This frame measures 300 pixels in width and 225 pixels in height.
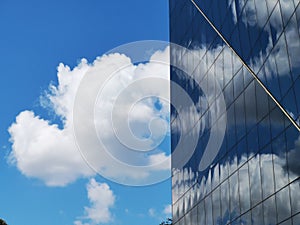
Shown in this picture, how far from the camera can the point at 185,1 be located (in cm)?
5031

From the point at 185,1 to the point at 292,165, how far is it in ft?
97.4

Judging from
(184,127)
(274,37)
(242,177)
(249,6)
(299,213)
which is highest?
(184,127)

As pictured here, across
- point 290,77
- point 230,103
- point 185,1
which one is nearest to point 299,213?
point 290,77

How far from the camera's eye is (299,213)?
75.4 feet

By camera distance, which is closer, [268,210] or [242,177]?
[268,210]

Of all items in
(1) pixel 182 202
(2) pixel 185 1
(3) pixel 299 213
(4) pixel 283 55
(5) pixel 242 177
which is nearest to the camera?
(3) pixel 299 213

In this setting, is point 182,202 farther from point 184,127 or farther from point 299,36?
point 299,36

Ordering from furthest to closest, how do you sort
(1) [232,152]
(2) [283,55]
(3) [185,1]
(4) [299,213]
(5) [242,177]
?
(3) [185,1], (1) [232,152], (5) [242,177], (2) [283,55], (4) [299,213]

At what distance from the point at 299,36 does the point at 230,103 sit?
453 inches

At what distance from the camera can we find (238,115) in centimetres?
3241

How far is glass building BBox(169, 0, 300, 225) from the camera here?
2466cm

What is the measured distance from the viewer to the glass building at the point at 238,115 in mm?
24656

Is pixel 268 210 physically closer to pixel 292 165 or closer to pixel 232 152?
pixel 292 165

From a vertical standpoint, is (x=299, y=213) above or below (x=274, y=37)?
below
